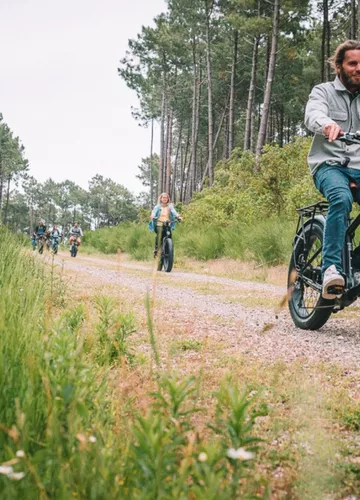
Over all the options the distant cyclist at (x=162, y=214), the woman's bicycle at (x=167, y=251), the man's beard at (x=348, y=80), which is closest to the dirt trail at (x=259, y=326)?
the man's beard at (x=348, y=80)

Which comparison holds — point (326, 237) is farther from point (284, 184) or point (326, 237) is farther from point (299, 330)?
point (284, 184)

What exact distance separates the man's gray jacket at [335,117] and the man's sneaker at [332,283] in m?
0.86

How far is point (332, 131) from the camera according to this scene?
3574 millimetres

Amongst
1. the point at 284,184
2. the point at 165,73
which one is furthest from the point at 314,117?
the point at 165,73

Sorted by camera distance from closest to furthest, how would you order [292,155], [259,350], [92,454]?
[92,454] < [259,350] < [292,155]

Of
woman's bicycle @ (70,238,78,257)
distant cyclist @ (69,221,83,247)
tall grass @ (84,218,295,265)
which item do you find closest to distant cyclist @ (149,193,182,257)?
tall grass @ (84,218,295,265)

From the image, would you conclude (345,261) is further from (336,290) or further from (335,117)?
(335,117)

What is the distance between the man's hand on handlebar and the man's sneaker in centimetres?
94

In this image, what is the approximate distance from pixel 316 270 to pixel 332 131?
1.27 m

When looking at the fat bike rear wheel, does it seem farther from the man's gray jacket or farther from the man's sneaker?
the man's gray jacket

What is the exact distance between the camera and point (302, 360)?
→ 320cm

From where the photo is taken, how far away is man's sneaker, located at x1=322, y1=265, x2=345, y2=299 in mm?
3836

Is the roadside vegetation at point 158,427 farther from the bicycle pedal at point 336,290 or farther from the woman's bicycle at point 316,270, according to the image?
the woman's bicycle at point 316,270

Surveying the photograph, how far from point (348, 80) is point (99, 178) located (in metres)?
132
